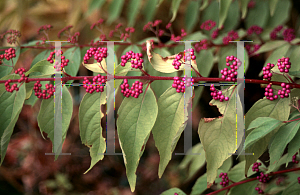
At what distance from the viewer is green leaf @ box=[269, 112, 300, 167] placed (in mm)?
409

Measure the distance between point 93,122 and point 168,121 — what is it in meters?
0.13

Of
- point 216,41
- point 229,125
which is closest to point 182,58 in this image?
point 229,125

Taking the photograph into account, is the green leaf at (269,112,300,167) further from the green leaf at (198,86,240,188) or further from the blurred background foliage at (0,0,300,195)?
the blurred background foliage at (0,0,300,195)

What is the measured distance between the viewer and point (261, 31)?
86 centimetres

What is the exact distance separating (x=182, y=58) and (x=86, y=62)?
0.17 meters

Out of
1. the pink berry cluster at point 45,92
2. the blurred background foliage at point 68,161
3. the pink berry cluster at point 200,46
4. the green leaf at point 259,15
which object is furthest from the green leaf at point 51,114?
the blurred background foliage at point 68,161

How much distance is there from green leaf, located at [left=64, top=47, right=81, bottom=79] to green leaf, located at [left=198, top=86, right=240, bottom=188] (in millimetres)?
389

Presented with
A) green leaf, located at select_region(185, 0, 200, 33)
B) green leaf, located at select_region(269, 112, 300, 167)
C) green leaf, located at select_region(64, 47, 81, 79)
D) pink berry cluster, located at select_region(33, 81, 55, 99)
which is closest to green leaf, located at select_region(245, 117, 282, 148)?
green leaf, located at select_region(269, 112, 300, 167)

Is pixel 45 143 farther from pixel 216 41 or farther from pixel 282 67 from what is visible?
pixel 282 67

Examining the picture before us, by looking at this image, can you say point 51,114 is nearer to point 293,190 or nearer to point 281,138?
point 281,138

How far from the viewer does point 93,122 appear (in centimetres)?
45

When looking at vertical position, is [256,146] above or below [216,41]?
below

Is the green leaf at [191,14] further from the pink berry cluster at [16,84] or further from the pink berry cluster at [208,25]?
the pink berry cluster at [16,84]

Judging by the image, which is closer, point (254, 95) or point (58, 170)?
point (254, 95)
